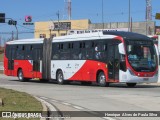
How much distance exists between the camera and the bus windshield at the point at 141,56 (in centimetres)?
2695

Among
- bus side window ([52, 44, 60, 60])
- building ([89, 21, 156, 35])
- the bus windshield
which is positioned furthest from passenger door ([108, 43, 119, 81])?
building ([89, 21, 156, 35])

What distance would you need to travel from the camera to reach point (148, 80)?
89.7 ft

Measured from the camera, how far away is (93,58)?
95.8 feet

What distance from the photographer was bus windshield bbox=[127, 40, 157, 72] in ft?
88.4

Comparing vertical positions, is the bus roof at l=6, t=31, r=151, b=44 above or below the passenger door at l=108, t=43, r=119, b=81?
above

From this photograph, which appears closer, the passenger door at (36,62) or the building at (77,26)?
the passenger door at (36,62)

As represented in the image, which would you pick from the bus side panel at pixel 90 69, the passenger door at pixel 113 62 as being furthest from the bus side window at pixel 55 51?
the passenger door at pixel 113 62

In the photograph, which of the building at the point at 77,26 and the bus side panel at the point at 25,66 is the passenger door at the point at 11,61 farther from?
the building at the point at 77,26

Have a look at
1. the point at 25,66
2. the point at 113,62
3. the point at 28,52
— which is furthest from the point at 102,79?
the point at 25,66

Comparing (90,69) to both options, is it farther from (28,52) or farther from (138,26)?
(138,26)

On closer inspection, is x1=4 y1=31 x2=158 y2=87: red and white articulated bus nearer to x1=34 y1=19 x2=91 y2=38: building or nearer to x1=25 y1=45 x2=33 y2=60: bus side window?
x1=25 y1=45 x2=33 y2=60: bus side window

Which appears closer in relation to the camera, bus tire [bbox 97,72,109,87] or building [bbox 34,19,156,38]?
bus tire [bbox 97,72,109,87]

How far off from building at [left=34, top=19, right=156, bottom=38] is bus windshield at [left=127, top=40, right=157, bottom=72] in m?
76.8

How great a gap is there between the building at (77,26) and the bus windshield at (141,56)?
3025 inches
